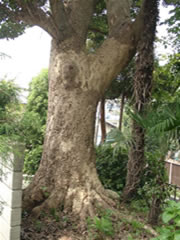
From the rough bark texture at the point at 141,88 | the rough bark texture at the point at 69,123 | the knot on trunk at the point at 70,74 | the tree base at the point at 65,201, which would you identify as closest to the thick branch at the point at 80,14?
the rough bark texture at the point at 69,123

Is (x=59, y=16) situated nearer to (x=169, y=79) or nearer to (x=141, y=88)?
(x=141, y=88)

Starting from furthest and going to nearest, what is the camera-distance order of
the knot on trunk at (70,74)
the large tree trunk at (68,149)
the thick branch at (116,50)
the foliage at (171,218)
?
1. the thick branch at (116,50)
2. the knot on trunk at (70,74)
3. the large tree trunk at (68,149)
4. the foliage at (171,218)

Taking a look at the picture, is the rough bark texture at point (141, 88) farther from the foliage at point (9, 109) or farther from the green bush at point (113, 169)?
the foliage at point (9, 109)

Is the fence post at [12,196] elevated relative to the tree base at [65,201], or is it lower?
elevated

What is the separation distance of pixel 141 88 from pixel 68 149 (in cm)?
189

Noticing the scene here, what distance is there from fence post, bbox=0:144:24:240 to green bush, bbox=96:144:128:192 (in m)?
3.20

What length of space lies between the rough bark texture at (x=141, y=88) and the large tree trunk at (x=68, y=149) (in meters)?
0.86

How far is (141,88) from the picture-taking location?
5336 mm

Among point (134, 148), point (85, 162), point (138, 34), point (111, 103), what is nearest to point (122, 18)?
point (138, 34)

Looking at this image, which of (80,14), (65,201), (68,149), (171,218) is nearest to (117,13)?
(80,14)

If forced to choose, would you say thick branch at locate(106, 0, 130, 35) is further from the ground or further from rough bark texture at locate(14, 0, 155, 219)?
the ground

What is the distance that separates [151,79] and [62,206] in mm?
2952

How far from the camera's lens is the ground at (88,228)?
3.82 m

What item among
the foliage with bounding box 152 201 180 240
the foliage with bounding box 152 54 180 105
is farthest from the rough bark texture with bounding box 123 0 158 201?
the foliage with bounding box 152 54 180 105
